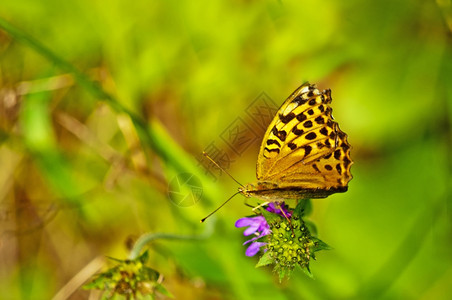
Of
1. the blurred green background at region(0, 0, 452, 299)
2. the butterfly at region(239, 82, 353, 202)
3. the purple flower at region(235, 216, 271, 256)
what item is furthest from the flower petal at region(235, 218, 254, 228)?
the blurred green background at region(0, 0, 452, 299)

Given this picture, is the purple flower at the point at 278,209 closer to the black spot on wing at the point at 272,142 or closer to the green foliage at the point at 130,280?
the black spot on wing at the point at 272,142

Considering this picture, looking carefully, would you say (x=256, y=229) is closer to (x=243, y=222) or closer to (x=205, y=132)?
(x=243, y=222)

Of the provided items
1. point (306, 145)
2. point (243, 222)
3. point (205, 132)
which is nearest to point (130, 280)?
point (243, 222)

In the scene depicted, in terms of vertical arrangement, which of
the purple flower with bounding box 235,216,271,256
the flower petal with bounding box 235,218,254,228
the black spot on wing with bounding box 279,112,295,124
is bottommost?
the purple flower with bounding box 235,216,271,256

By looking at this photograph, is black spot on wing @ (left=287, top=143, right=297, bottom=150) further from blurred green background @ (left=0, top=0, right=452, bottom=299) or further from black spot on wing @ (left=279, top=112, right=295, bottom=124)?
blurred green background @ (left=0, top=0, right=452, bottom=299)

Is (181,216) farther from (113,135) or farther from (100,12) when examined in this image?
(100,12)

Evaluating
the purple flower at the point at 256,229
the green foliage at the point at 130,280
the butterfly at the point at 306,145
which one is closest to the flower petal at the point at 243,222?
the purple flower at the point at 256,229
